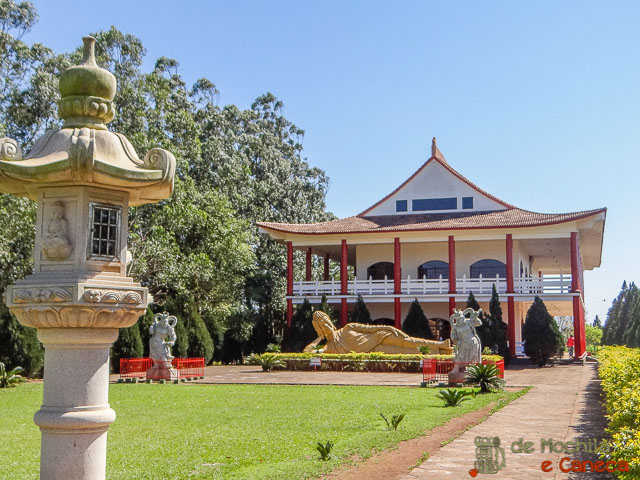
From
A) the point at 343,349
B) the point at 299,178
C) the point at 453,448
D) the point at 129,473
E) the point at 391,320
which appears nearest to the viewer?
the point at 129,473

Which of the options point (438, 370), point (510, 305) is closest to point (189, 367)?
point (438, 370)

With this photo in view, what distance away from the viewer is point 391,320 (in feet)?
128

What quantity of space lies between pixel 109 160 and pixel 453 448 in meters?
5.65

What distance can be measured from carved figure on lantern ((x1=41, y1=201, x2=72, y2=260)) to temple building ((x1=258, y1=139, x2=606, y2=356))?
29273 millimetres

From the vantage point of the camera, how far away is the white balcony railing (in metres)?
33.4

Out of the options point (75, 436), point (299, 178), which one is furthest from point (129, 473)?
point (299, 178)

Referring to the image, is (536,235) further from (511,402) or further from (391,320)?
(511,402)

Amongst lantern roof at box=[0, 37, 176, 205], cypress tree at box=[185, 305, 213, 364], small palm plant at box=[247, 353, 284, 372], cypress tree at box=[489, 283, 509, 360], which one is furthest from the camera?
cypress tree at box=[489, 283, 509, 360]

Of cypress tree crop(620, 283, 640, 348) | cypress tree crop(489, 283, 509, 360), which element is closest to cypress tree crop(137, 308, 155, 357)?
cypress tree crop(489, 283, 509, 360)

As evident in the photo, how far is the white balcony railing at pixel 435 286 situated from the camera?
1314 inches

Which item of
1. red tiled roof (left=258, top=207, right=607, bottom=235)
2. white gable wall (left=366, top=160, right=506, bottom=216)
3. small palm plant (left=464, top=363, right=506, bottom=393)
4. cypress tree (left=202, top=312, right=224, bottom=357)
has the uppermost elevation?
white gable wall (left=366, top=160, right=506, bottom=216)

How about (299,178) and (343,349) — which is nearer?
(343,349)

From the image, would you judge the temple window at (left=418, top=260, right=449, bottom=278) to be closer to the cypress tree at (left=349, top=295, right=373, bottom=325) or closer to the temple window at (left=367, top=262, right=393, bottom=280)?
the temple window at (left=367, top=262, right=393, bottom=280)

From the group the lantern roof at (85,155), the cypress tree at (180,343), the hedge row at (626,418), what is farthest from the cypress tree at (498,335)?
the lantern roof at (85,155)
